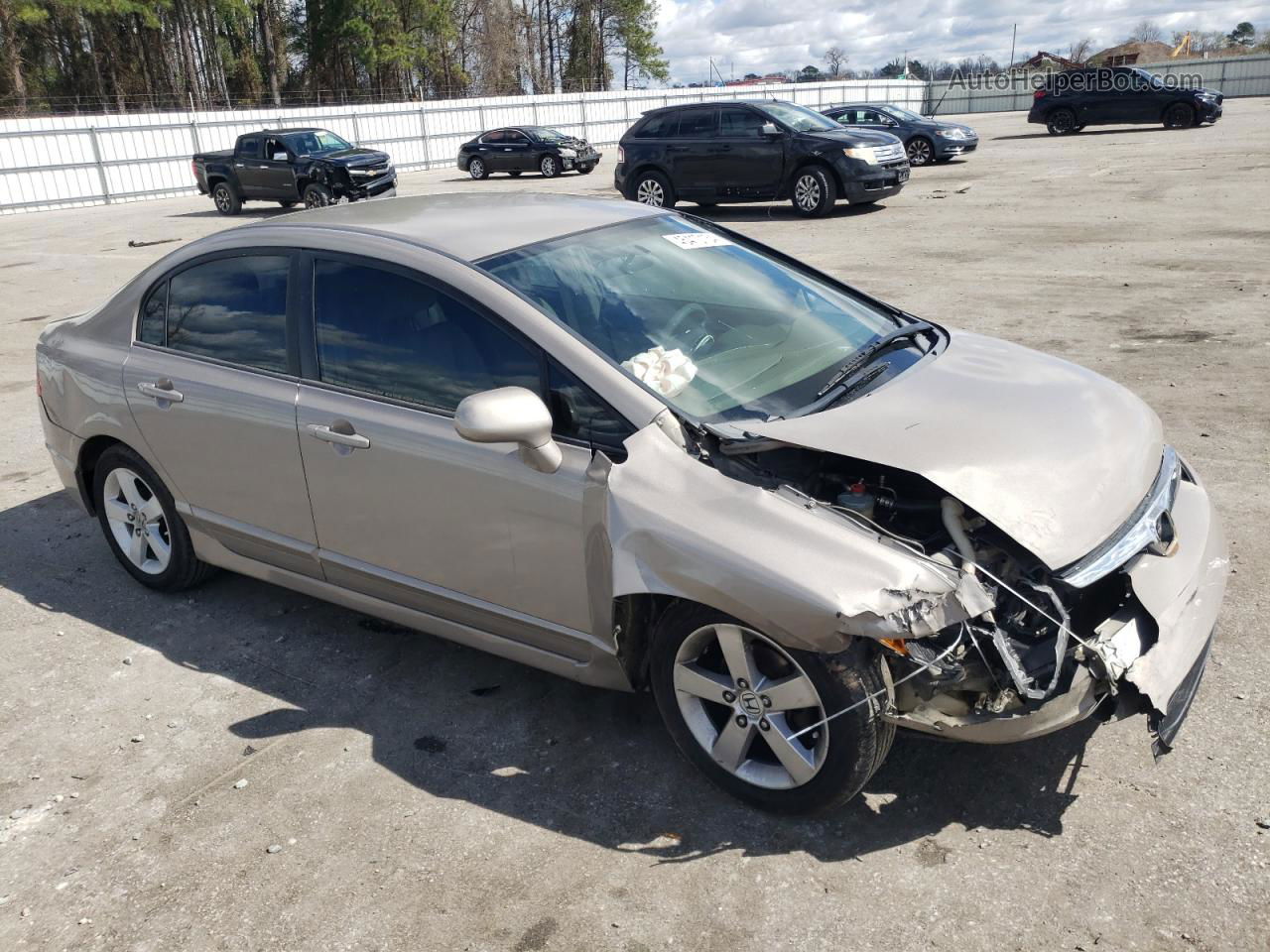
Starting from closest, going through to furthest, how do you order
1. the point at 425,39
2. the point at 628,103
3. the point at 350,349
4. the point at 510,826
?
the point at 510,826 < the point at 350,349 < the point at 628,103 < the point at 425,39

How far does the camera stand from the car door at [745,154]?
16938 mm

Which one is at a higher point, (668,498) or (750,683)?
(668,498)

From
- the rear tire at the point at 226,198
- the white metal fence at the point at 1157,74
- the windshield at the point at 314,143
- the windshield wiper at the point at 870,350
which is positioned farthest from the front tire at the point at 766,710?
the white metal fence at the point at 1157,74

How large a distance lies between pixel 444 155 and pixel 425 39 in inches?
956

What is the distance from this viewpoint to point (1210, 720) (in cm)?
344

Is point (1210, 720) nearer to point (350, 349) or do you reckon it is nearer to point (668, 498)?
point (668, 498)

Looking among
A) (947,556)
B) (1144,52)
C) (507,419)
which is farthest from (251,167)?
(1144,52)

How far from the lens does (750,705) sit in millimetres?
3049

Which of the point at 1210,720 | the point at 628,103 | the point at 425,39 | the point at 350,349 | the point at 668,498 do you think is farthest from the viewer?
the point at 425,39

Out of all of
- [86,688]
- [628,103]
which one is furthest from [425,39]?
[86,688]

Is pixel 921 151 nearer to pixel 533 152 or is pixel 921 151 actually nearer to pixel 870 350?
pixel 533 152

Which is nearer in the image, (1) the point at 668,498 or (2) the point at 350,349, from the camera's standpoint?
(1) the point at 668,498

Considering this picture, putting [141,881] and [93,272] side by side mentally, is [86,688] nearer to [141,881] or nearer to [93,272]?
[141,881]

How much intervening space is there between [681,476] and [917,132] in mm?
23909
